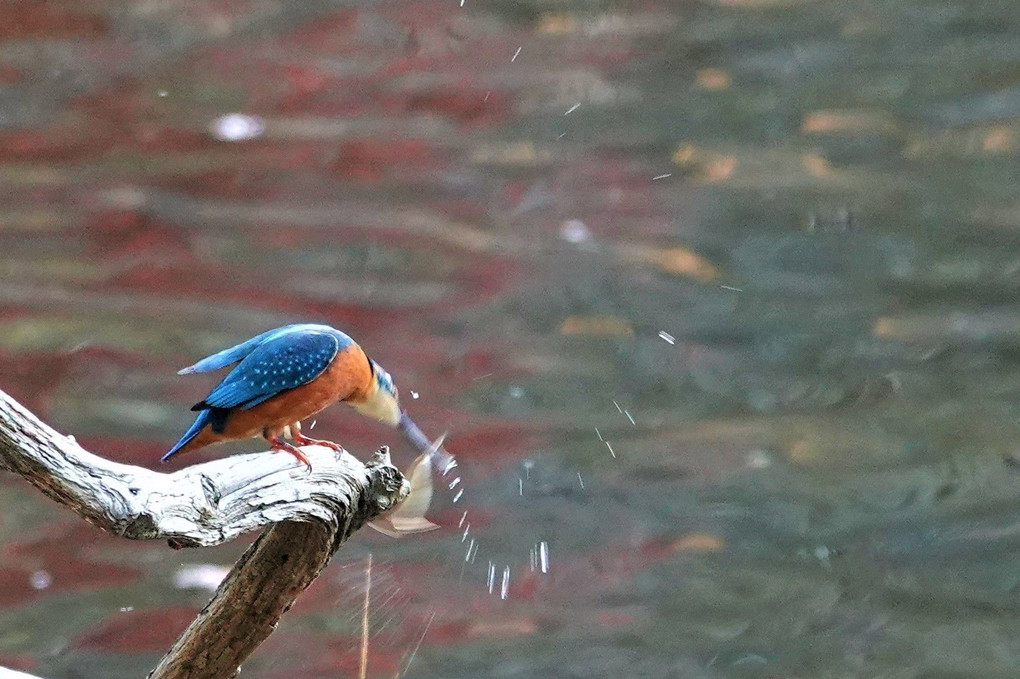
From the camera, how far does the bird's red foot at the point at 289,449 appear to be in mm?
849

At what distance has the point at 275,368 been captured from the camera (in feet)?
2.70

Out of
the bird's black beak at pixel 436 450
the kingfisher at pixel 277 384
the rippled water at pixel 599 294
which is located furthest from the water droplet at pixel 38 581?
the kingfisher at pixel 277 384

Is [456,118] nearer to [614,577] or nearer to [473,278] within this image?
[473,278]

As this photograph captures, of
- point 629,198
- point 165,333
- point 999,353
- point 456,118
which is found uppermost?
point 456,118

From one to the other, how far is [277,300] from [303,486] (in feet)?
2.48

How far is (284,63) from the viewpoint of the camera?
1.54m

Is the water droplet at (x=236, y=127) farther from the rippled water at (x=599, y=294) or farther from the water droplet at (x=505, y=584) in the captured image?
the water droplet at (x=505, y=584)

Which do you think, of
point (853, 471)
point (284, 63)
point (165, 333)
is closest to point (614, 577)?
point (853, 471)

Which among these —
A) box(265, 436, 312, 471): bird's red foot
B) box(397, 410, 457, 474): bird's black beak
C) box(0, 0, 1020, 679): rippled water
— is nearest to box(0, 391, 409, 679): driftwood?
box(265, 436, 312, 471): bird's red foot

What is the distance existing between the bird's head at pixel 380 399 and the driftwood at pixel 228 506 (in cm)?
6

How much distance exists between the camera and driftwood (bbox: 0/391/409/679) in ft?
2.24

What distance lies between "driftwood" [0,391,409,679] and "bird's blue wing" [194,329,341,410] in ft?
0.16

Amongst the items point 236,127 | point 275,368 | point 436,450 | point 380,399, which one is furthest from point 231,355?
point 236,127

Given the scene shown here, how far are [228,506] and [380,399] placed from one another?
7.8 inches
